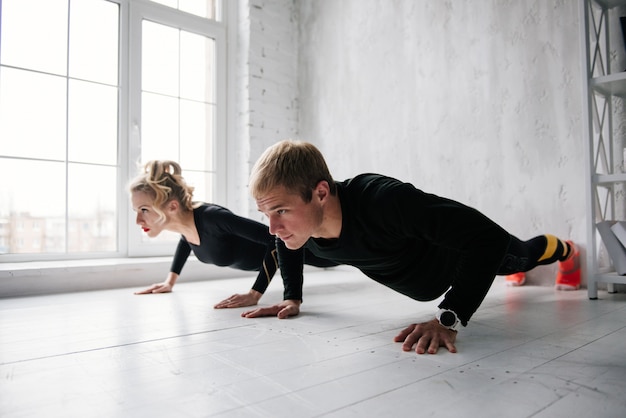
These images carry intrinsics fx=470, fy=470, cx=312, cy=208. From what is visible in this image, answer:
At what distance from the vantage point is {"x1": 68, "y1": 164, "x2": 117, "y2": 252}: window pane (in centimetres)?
Answer: 285

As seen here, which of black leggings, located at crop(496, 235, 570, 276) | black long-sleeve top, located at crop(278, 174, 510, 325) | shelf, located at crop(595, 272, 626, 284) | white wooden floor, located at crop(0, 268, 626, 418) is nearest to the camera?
white wooden floor, located at crop(0, 268, 626, 418)

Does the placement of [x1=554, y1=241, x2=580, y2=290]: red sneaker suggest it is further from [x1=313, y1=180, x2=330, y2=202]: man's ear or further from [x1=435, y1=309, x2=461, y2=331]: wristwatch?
[x1=313, y1=180, x2=330, y2=202]: man's ear

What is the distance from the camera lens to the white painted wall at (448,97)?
2.35 m

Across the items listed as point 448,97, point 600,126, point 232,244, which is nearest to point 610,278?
point 600,126

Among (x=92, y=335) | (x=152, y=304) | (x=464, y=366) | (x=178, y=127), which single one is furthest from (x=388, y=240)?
(x=178, y=127)

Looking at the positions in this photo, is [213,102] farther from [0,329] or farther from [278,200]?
[278,200]

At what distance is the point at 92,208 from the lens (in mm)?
2926

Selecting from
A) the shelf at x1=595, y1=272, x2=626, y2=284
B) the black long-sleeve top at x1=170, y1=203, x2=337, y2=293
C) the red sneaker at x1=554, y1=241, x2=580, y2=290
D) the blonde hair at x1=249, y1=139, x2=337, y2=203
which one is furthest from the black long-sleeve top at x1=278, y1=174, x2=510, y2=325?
the red sneaker at x1=554, y1=241, x2=580, y2=290

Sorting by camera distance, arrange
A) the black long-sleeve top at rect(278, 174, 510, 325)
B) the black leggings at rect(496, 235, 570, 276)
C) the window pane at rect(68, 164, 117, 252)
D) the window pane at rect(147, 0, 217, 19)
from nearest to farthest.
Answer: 1. the black long-sleeve top at rect(278, 174, 510, 325)
2. the black leggings at rect(496, 235, 570, 276)
3. the window pane at rect(68, 164, 117, 252)
4. the window pane at rect(147, 0, 217, 19)

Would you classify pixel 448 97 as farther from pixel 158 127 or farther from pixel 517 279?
pixel 158 127

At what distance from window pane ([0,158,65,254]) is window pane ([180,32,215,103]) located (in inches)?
41.9

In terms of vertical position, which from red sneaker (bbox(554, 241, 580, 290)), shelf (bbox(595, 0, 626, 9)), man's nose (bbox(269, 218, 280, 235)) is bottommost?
red sneaker (bbox(554, 241, 580, 290))

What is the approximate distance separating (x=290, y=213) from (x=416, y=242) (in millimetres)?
401

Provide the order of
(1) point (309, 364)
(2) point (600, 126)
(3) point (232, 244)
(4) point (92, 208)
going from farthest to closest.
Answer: (4) point (92, 208) → (3) point (232, 244) → (2) point (600, 126) → (1) point (309, 364)
